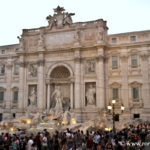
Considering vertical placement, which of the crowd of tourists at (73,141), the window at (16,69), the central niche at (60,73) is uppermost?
the window at (16,69)

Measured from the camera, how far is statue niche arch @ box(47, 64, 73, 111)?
32031mm

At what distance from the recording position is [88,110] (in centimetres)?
3038

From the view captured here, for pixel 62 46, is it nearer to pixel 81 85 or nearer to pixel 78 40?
pixel 78 40

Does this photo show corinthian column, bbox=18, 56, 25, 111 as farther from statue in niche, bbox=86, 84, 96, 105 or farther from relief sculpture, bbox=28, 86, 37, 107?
statue in niche, bbox=86, 84, 96, 105

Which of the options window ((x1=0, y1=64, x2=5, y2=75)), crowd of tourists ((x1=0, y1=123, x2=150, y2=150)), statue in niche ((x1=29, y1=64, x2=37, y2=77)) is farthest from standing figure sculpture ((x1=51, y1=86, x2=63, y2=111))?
crowd of tourists ((x1=0, y1=123, x2=150, y2=150))

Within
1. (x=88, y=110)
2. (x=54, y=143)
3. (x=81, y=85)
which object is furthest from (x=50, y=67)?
(x=54, y=143)

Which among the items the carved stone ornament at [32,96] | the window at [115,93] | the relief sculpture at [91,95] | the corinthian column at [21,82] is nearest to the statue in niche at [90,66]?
the relief sculpture at [91,95]

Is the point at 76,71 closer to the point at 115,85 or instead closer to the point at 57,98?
the point at 57,98

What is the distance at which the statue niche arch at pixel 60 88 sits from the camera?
1261 inches

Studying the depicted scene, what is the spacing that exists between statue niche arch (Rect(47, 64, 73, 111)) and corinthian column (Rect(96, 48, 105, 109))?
383 centimetres

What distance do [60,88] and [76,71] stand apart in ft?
12.9

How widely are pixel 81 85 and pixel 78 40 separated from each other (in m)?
6.40

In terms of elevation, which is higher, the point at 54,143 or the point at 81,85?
the point at 81,85

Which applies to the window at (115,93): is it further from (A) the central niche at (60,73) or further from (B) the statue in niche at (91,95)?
(A) the central niche at (60,73)
